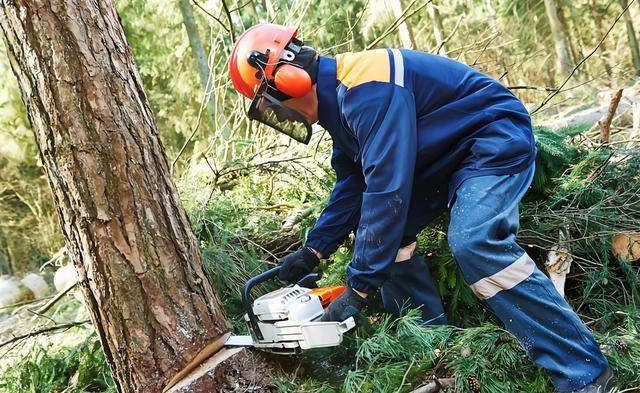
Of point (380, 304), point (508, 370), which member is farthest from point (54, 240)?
point (508, 370)

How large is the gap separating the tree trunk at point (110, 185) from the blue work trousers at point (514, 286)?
116cm

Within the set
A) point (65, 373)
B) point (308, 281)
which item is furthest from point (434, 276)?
point (65, 373)

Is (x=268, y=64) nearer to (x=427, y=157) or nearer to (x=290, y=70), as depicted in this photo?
(x=290, y=70)

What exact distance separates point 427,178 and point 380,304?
2.68 ft

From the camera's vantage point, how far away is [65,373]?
3.08m

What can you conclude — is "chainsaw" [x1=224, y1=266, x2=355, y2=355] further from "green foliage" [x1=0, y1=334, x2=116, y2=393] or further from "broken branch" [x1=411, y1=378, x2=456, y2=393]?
"green foliage" [x1=0, y1=334, x2=116, y2=393]

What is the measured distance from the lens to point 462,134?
2.27 metres

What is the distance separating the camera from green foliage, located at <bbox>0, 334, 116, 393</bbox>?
9.48 ft

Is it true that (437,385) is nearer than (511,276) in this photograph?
No

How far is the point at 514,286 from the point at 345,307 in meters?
0.64

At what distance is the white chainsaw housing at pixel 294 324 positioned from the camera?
207cm

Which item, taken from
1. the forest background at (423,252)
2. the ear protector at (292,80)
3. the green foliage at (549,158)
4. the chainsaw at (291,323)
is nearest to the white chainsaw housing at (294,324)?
the chainsaw at (291,323)

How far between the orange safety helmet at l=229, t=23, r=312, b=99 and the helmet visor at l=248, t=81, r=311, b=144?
68 millimetres

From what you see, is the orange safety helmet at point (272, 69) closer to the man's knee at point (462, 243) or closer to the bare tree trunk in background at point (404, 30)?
the man's knee at point (462, 243)
